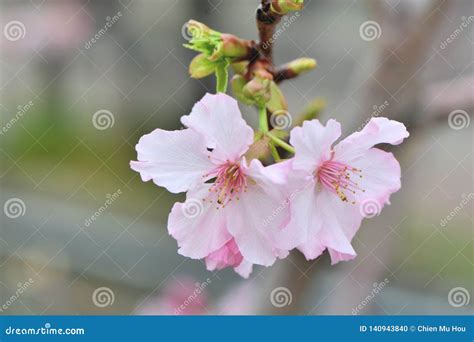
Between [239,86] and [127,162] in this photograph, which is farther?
[127,162]

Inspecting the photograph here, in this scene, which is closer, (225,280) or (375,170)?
(375,170)

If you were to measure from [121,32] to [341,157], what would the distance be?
158cm

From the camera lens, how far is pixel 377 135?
862 mm

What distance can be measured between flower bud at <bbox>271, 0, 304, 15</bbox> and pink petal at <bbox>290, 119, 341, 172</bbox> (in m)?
0.15

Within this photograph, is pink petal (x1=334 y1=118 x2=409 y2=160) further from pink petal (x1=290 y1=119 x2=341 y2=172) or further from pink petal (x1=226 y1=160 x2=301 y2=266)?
pink petal (x1=226 y1=160 x2=301 y2=266)

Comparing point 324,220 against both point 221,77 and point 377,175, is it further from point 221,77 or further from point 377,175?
point 221,77

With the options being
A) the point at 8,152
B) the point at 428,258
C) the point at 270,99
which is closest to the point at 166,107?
the point at 8,152

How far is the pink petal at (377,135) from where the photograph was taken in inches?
33.5

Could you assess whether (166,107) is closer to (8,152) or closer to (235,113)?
(8,152)

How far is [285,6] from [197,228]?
1.09ft

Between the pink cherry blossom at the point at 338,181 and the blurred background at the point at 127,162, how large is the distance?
32.1 inches

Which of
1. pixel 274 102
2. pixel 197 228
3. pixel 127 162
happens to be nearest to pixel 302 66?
pixel 274 102

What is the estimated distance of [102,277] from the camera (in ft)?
7.86

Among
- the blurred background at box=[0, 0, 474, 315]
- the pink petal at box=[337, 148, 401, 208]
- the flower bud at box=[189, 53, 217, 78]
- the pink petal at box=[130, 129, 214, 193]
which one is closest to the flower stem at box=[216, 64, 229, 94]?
the flower bud at box=[189, 53, 217, 78]
